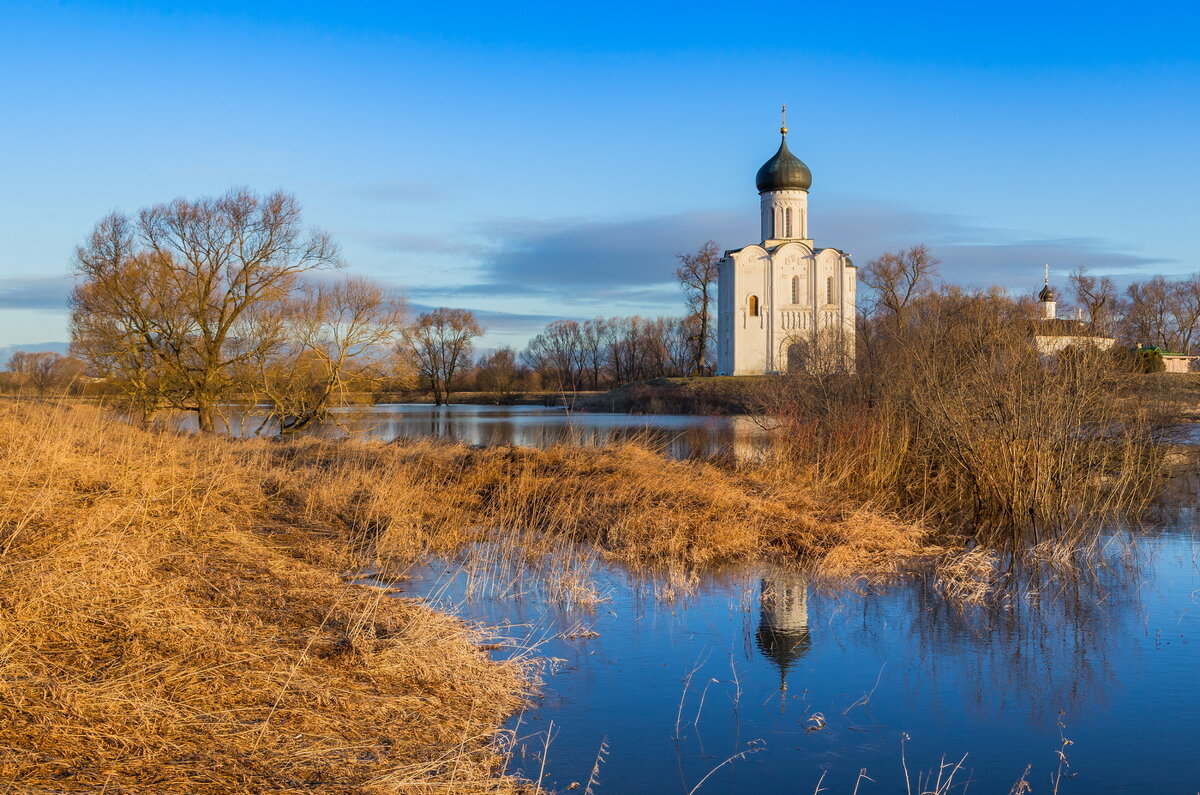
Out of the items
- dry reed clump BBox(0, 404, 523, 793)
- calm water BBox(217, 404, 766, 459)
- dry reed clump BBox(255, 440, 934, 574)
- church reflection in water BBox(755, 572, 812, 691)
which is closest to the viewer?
dry reed clump BBox(0, 404, 523, 793)

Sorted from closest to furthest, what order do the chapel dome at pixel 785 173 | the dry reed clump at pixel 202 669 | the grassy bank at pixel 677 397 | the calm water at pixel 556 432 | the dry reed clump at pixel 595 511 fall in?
1. the dry reed clump at pixel 202 669
2. the dry reed clump at pixel 595 511
3. the calm water at pixel 556 432
4. the grassy bank at pixel 677 397
5. the chapel dome at pixel 785 173

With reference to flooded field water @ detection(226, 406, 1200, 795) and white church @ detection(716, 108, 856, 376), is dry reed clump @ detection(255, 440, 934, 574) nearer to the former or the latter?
flooded field water @ detection(226, 406, 1200, 795)

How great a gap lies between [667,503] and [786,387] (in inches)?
340

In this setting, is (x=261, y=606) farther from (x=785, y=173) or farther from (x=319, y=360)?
(x=785, y=173)

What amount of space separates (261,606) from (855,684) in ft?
13.2

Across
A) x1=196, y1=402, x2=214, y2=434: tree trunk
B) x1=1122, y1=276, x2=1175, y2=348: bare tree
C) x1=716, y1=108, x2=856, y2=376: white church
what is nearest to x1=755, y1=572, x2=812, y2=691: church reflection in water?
x1=196, y1=402, x2=214, y2=434: tree trunk

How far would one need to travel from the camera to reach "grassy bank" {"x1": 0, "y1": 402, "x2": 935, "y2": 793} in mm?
4348

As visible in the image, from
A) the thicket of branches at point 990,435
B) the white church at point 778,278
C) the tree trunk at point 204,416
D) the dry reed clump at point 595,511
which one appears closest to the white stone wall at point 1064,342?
the thicket of branches at point 990,435

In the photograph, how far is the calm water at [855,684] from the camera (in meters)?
5.15

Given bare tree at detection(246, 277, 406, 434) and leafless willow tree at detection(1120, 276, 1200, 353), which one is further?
leafless willow tree at detection(1120, 276, 1200, 353)

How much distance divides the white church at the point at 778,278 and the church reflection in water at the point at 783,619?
49.1m

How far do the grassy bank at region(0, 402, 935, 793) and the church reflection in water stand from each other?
763 millimetres

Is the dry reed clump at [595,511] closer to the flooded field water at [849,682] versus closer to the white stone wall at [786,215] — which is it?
the flooded field water at [849,682]

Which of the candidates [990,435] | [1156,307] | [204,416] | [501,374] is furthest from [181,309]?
[1156,307]
